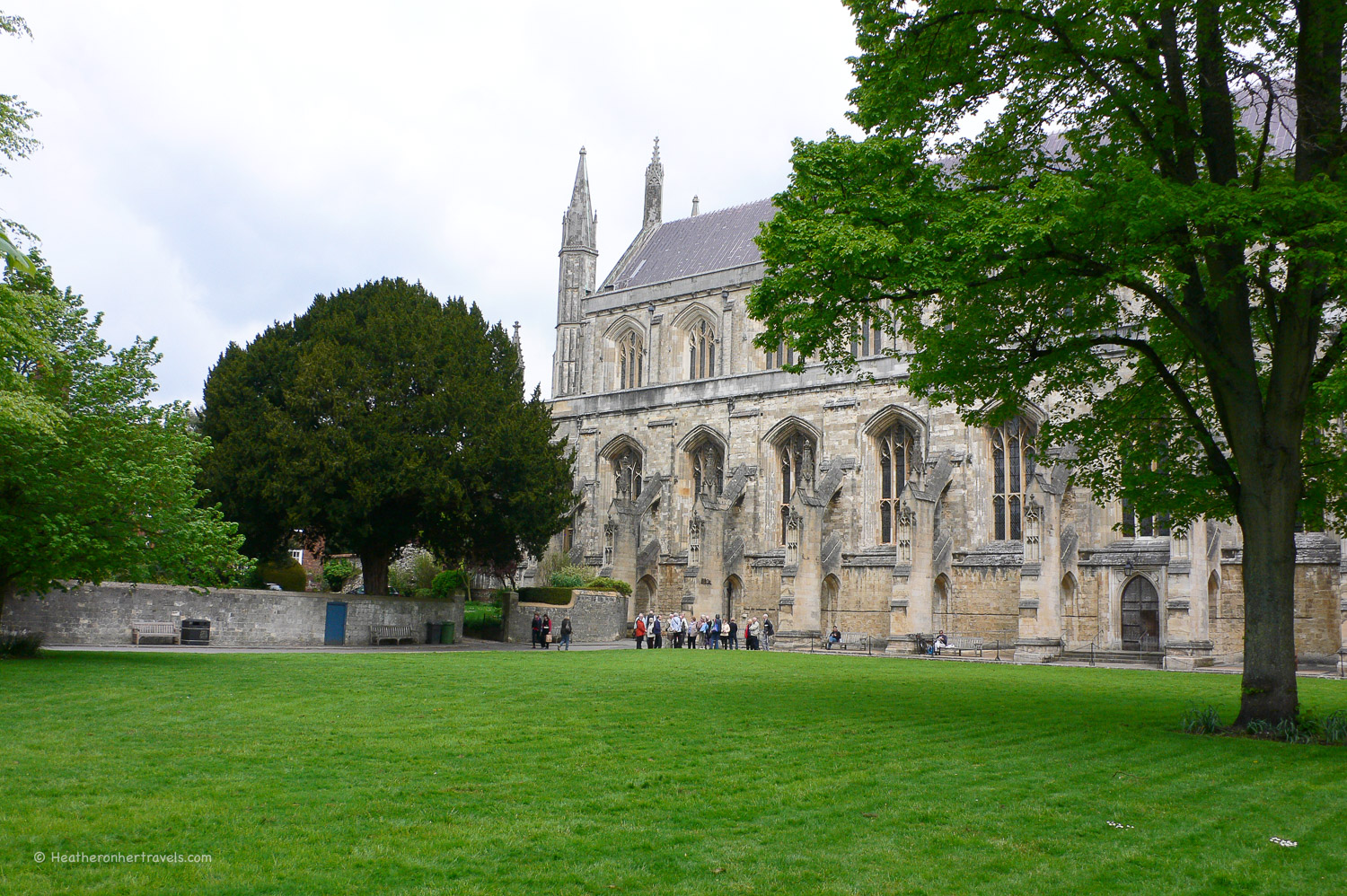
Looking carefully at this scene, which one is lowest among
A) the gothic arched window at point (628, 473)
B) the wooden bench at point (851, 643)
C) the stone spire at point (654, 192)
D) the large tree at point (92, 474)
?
the wooden bench at point (851, 643)

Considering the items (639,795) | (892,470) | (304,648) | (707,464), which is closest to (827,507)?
(892,470)

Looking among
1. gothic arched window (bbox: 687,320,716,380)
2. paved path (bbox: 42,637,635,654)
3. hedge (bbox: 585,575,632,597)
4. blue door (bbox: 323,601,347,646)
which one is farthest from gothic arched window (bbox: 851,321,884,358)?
blue door (bbox: 323,601,347,646)

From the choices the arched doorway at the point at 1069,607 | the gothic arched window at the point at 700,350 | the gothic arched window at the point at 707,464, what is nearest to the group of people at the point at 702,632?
the gothic arched window at the point at 707,464

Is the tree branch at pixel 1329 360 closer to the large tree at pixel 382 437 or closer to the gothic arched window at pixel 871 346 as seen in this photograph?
the large tree at pixel 382 437

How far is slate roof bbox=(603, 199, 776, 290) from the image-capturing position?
49344 mm

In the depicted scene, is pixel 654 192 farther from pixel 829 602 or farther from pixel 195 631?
pixel 195 631

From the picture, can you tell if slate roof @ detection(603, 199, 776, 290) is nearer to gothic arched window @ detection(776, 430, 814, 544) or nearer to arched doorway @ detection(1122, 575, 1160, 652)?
gothic arched window @ detection(776, 430, 814, 544)

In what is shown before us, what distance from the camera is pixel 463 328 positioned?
110 feet

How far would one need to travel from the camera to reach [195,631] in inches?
1049

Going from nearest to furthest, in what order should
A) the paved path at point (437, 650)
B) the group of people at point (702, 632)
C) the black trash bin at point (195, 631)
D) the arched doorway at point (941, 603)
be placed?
the paved path at point (437, 650) < the black trash bin at point (195, 631) < the group of people at point (702, 632) < the arched doorway at point (941, 603)

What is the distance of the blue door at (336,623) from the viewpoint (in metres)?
30.0

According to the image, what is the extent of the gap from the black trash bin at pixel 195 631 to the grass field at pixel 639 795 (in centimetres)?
1207

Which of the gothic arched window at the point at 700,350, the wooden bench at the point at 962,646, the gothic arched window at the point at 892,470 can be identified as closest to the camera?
the wooden bench at the point at 962,646

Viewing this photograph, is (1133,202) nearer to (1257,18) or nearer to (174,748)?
(1257,18)
